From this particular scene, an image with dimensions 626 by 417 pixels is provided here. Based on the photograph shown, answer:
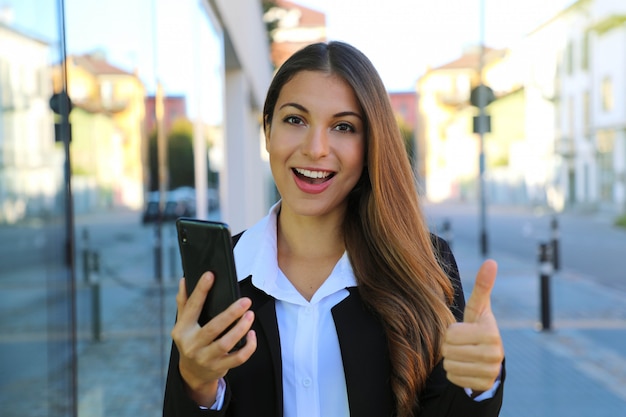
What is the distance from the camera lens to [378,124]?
175 centimetres

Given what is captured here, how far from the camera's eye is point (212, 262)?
1343mm

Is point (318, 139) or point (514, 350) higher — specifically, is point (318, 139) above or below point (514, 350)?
above

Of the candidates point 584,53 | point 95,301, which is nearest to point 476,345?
point 95,301

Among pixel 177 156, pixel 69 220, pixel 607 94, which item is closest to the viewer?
pixel 69 220

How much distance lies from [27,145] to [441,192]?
4583 centimetres

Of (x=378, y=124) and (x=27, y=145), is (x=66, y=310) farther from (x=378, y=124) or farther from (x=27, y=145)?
(x=378, y=124)

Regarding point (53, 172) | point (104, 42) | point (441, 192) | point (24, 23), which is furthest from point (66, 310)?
point (441, 192)

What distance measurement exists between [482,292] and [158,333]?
3.48 meters

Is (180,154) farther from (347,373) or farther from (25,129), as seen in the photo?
(347,373)

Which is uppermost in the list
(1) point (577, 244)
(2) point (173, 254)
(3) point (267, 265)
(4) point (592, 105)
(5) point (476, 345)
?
(4) point (592, 105)

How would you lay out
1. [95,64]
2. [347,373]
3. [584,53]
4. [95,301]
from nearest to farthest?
[347,373] < [95,64] < [95,301] < [584,53]

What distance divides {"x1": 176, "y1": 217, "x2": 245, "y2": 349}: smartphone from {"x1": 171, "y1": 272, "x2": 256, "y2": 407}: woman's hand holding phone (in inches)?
0.7

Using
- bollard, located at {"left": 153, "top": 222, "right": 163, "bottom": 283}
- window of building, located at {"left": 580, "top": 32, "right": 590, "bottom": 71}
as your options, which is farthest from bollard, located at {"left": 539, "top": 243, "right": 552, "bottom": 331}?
window of building, located at {"left": 580, "top": 32, "right": 590, "bottom": 71}

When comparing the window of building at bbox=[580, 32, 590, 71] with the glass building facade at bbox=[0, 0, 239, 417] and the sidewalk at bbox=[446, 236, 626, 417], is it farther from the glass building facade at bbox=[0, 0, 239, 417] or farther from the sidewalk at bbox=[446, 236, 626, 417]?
the glass building facade at bbox=[0, 0, 239, 417]
